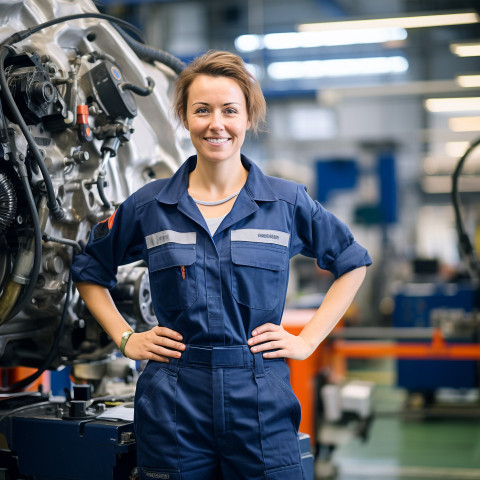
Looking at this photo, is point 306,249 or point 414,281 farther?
point 414,281

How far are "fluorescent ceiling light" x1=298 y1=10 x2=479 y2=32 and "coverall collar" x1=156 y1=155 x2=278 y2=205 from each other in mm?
5794

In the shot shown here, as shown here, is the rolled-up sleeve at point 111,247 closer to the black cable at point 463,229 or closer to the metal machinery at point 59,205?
the metal machinery at point 59,205

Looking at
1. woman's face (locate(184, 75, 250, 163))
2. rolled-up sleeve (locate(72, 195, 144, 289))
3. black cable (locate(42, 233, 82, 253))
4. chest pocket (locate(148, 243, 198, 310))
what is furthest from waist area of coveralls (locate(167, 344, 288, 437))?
black cable (locate(42, 233, 82, 253))

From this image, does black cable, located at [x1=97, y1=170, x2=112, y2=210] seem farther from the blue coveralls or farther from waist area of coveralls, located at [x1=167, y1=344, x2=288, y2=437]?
waist area of coveralls, located at [x1=167, y1=344, x2=288, y2=437]

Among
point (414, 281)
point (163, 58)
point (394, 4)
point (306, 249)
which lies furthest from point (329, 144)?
point (306, 249)

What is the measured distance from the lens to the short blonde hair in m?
1.63

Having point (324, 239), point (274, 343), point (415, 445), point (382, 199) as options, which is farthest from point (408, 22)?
point (274, 343)

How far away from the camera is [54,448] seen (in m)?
1.88

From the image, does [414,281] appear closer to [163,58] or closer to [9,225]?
[163,58]

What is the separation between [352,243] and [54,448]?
1021 millimetres

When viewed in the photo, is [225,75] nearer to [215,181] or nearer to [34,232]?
[215,181]

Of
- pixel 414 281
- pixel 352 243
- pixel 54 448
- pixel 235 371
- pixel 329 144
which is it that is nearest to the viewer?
pixel 235 371

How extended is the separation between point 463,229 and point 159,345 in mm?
1874

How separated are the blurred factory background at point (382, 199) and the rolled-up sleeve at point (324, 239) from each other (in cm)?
34
